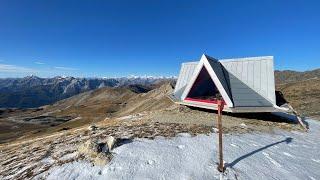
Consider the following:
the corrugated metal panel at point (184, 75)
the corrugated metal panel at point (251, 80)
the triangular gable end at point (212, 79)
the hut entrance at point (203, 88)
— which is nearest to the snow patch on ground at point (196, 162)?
the triangular gable end at point (212, 79)

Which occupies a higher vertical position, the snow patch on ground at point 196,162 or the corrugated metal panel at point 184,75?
the corrugated metal panel at point 184,75

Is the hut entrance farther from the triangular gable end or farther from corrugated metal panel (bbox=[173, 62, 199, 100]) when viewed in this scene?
corrugated metal panel (bbox=[173, 62, 199, 100])

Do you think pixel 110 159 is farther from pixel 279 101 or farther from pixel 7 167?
pixel 279 101

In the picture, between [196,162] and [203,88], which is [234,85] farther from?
[196,162]

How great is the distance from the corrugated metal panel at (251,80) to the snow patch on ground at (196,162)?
13089 mm

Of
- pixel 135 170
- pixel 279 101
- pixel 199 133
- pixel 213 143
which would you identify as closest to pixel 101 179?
pixel 135 170

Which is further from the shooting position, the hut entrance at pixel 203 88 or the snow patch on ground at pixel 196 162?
the hut entrance at pixel 203 88

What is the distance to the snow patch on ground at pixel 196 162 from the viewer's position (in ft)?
38.7

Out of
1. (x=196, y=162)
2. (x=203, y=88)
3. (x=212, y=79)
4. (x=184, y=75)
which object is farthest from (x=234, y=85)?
(x=196, y=162)

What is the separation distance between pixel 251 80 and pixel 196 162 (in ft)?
78.4

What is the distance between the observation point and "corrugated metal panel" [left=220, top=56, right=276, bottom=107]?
31.4 metres

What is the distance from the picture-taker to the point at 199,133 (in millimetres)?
18656

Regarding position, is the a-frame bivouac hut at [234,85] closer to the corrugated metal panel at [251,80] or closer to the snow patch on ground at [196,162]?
the corrugated metal panel at [251,80]

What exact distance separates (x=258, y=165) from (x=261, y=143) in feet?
16.0
